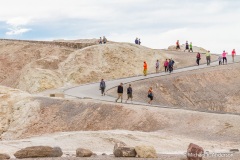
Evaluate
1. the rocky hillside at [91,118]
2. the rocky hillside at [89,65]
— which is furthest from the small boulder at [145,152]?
the rocky hillside at [89,65]

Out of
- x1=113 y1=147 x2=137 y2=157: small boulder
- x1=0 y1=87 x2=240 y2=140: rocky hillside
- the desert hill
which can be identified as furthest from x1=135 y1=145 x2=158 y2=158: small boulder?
the desert hill

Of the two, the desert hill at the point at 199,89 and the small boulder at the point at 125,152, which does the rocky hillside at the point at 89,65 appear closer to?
the desert hill at the point at 199,89

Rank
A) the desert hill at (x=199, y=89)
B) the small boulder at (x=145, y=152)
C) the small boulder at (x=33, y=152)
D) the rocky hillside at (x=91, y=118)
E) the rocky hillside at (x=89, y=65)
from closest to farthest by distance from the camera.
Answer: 1. the small boulder at (x=33, y=152)
2. the small boulder at (x=145, y=152)
3. the rocky hillside at (x=91, y=118)
4. the desert hill at (x=199, y=89)
5. the rocky hillside at (x=89, y=65)

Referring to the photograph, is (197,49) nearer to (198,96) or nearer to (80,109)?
(198,96)

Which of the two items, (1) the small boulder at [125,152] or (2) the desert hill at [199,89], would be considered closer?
(1) the small boulder at [125,152]

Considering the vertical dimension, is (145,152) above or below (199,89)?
below

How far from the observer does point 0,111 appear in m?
45.1

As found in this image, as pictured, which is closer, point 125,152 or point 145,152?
point 145,152

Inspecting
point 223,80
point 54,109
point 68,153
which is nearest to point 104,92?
point 54,109

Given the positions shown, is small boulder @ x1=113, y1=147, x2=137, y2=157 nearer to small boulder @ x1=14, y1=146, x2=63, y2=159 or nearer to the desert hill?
small boulder @ x1=14, y1=146, x2=63, y2=159

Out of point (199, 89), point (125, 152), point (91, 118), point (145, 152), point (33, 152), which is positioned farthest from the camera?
point (199, 89)

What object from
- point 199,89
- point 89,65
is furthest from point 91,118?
point 89,65

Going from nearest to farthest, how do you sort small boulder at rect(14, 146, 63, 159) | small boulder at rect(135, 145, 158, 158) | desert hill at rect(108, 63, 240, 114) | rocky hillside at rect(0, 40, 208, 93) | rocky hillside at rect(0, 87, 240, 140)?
small boulder at rect(14, 146, 63, 159), small boulder at rect(135, 145, 158, 158), rocky hillside at rect(0, 87, 240, 140), desert hill at rect(108, 63, 240, 114), rocky hillside at rect(0, 40, 208, 93)

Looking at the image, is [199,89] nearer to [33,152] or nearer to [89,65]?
[89,65]
